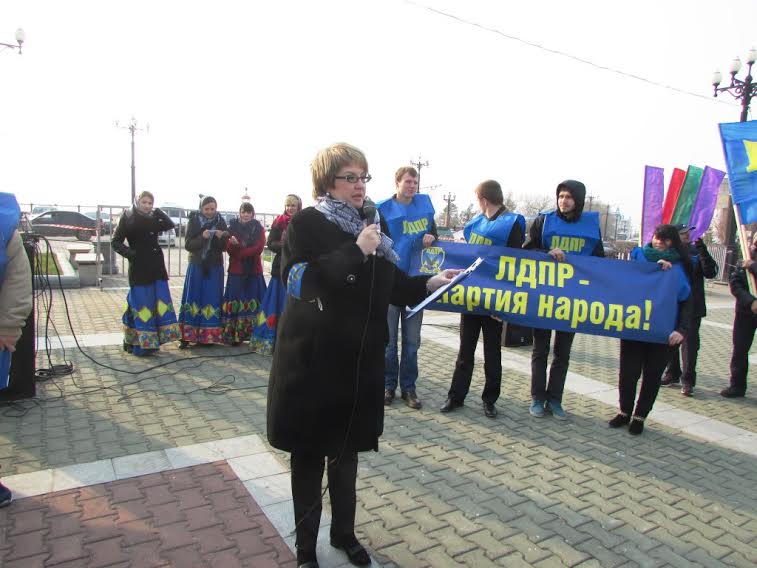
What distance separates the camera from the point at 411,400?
16.6ft

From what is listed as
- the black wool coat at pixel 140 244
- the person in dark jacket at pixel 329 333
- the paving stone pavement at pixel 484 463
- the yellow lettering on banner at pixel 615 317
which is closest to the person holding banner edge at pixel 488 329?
the paving stone pavement at pixel 484 463

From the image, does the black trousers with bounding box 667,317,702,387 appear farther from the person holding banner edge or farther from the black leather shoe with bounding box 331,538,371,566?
the black leather shoe with bounding box 331,538,371,566

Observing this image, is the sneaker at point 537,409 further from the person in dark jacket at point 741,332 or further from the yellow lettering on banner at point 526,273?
the person in dark jacket at point 741,332

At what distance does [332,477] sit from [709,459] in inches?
131

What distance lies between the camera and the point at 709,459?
4.29m

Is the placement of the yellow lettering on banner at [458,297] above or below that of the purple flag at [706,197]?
below

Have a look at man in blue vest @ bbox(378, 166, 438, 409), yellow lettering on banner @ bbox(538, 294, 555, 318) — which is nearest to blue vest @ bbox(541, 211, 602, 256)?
yellow lettering on banner @ bbox(538, 294, 555, 318)

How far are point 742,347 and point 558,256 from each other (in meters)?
2.99

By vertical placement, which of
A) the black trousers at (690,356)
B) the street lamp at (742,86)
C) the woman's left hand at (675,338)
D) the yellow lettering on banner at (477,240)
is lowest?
the black trousers at (690,356)

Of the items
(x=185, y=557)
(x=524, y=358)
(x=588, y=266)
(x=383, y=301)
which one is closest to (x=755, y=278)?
(x=588, y=266)

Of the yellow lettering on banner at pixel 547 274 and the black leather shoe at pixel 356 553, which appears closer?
the black leather shoe at pixel 356 553

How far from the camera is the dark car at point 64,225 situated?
2705 cm

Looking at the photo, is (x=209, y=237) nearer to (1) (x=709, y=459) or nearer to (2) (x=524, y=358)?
(2) (x=524, y=358)

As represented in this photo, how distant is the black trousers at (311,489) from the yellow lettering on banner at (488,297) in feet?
8.47
